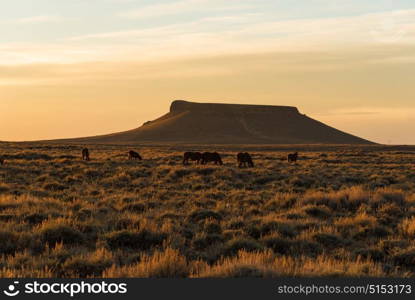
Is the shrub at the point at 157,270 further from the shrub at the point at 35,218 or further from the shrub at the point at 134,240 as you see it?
the shrub at the point at 35,218

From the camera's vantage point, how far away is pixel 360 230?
36.7 feet

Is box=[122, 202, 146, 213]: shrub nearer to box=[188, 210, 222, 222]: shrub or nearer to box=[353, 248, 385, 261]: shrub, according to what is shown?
box=[188, 210, 222, 222]: shrub

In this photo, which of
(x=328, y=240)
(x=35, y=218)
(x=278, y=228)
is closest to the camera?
(x=328, y=240)

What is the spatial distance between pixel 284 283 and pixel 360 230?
6044 millimetres

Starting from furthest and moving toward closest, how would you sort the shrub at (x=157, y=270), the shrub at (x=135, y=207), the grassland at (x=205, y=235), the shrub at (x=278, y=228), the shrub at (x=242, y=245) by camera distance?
1. the shrub at (x=135, y=207)
2. the shrub at (x=278, y=228)
3. the shrub at (x=242, y=245)
4. the grassland at (x=205, y=235)
5. the shrub at (x=157, y=270)

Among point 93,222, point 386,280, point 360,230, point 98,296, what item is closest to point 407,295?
point 386,280

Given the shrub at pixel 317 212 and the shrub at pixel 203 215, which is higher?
the shrub at pixel 203 215

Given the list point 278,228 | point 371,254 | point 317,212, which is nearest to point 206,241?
point 278,228

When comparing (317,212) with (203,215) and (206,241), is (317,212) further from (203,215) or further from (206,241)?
(206,241)

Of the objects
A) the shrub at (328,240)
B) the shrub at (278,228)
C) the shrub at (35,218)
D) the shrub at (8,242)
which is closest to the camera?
the shrub at (8,242)

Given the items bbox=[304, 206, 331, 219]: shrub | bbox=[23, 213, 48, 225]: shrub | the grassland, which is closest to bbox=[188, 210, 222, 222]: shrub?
the grassland

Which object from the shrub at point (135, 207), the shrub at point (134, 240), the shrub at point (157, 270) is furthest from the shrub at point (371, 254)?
the shrub at point (135, 207)

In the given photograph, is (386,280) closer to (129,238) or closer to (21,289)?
(21,289)

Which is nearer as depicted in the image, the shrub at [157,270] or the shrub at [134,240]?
the shrub at [157,270]
